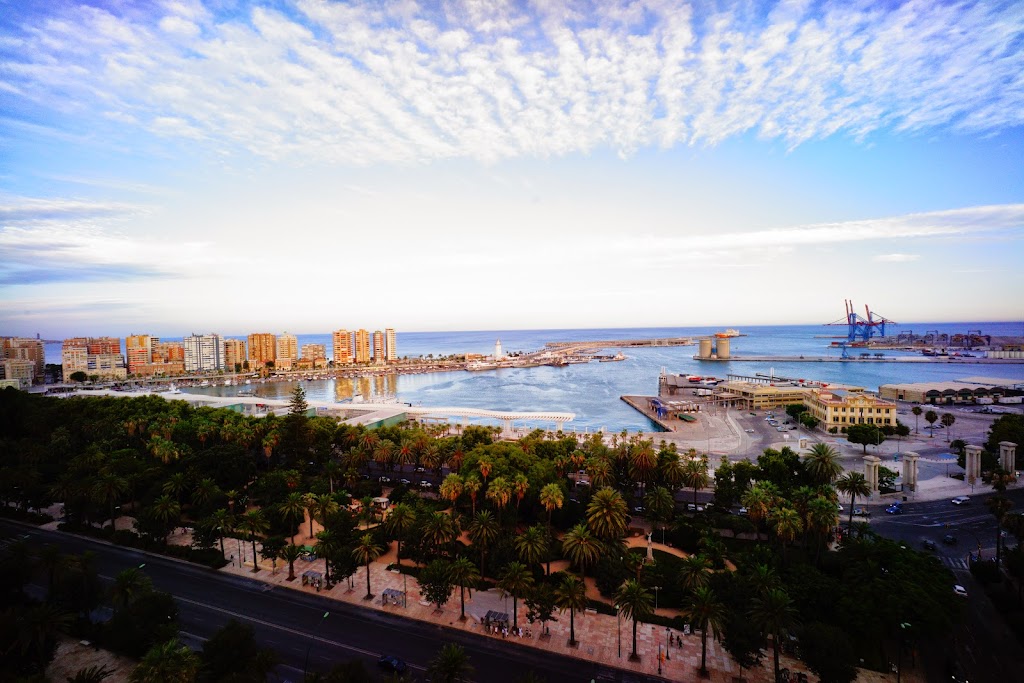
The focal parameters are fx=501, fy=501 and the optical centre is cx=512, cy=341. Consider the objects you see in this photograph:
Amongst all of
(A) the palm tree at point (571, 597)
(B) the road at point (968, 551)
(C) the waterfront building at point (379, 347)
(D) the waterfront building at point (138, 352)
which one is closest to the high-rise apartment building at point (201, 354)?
(D) the waterfront building at point (138, 352)

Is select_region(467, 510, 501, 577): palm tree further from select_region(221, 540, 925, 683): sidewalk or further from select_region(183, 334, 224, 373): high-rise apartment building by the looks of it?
select_region(183, 334, 224, 373): high-rise apartment building

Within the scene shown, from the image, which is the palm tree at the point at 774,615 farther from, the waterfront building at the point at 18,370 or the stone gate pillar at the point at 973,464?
the waterfront building at the point at 18,370

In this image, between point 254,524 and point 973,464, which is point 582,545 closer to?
point 254,524

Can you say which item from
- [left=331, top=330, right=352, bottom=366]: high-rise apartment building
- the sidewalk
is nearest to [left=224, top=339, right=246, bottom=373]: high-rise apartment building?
[left=331, top=330, right=352, bottom=366]: high-rise apartment building

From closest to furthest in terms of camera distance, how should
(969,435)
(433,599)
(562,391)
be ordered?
(433,599) < (969,435) < (562,391)

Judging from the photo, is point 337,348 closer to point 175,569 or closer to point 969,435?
point 175,569

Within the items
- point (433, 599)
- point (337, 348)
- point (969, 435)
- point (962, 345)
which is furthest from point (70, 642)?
→ point (962, 345)
